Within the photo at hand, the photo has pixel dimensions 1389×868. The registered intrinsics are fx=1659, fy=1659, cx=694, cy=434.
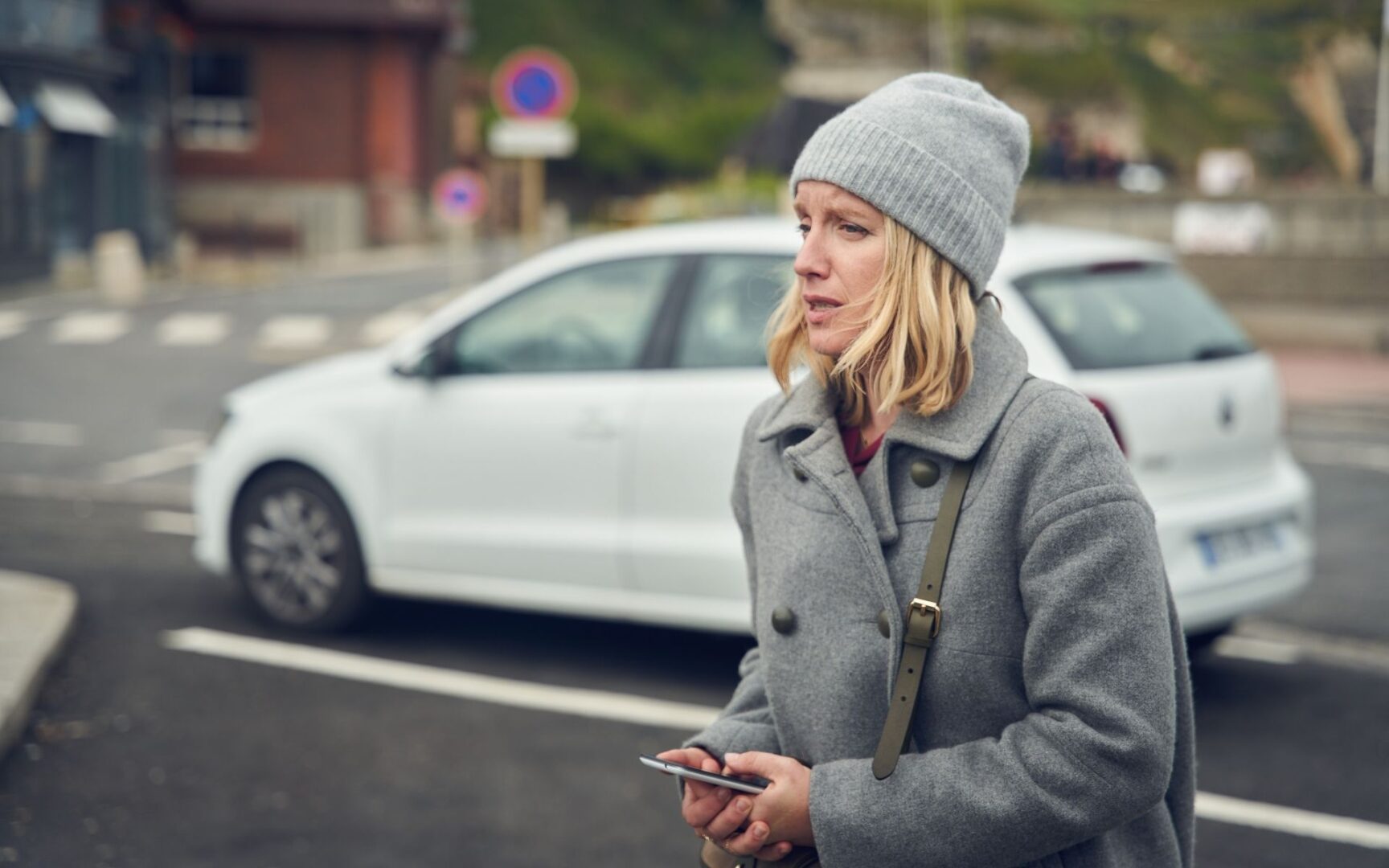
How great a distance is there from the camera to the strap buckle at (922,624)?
192cm

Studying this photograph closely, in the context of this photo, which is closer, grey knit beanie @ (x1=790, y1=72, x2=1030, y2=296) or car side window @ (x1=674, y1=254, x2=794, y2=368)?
grey knit beanie @ (x1=790, y1=72, x2=1030, y2=296)

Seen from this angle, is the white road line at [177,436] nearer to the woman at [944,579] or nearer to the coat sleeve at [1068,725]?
the woman at [944,579]

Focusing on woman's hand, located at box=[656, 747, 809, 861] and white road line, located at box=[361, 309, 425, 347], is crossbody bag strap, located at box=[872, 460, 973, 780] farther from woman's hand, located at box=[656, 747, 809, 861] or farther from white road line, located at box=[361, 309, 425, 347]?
white road line, located at box=[361, 309, 425, 347]

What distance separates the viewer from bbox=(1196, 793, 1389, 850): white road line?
15.6 feet

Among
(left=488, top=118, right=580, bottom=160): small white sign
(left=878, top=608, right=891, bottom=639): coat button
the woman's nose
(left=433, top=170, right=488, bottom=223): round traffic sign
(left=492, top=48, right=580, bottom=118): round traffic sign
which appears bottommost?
(left=878, top=608, right=891, bottom=639): coat button

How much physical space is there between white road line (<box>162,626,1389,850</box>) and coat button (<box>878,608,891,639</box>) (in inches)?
127

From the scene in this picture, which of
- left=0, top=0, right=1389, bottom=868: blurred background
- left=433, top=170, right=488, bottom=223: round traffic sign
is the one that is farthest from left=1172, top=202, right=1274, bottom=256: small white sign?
left=433, top=170, right=488, bottom=223: round traffic sign

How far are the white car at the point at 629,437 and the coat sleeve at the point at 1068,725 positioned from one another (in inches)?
145

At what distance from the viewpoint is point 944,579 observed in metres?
1.93

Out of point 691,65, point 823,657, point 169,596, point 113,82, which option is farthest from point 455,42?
point 823,657

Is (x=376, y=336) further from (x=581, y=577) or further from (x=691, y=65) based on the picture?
(x=691, y=65)

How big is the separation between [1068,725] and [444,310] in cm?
511

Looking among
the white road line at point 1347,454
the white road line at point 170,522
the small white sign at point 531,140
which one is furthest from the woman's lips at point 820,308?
the small white sign at point 531,140

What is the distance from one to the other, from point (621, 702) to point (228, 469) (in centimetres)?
207
